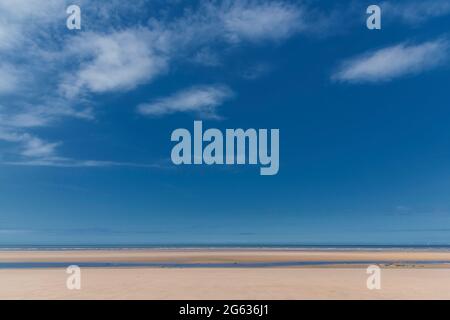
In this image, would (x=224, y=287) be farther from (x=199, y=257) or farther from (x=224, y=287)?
(x=199, y=257)

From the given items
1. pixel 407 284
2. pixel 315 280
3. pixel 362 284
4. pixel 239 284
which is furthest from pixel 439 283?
pixel 239 284

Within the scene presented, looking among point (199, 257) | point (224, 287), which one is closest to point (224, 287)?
point (224, 287)

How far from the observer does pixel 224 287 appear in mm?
24562

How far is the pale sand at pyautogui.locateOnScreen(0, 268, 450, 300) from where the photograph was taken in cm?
2178

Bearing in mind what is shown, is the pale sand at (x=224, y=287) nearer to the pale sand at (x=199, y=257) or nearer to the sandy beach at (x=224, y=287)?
the sandy beach at (x=224, y=287)

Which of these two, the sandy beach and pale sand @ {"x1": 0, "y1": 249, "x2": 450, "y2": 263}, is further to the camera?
pale sand @ {"x1": 0, "y1": 249, "x2": 450, "y2": 263}

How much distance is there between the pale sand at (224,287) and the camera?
71.5 ft

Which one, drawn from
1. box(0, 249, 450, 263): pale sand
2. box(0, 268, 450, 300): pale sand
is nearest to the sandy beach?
box(0, 268, 450, 300): pale sand

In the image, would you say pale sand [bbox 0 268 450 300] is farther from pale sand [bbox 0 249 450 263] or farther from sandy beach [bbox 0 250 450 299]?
pale sand [bbox 0 249 450 263]

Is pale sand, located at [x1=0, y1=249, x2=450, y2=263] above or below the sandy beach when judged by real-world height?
below

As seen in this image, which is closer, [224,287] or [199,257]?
[224,287]
